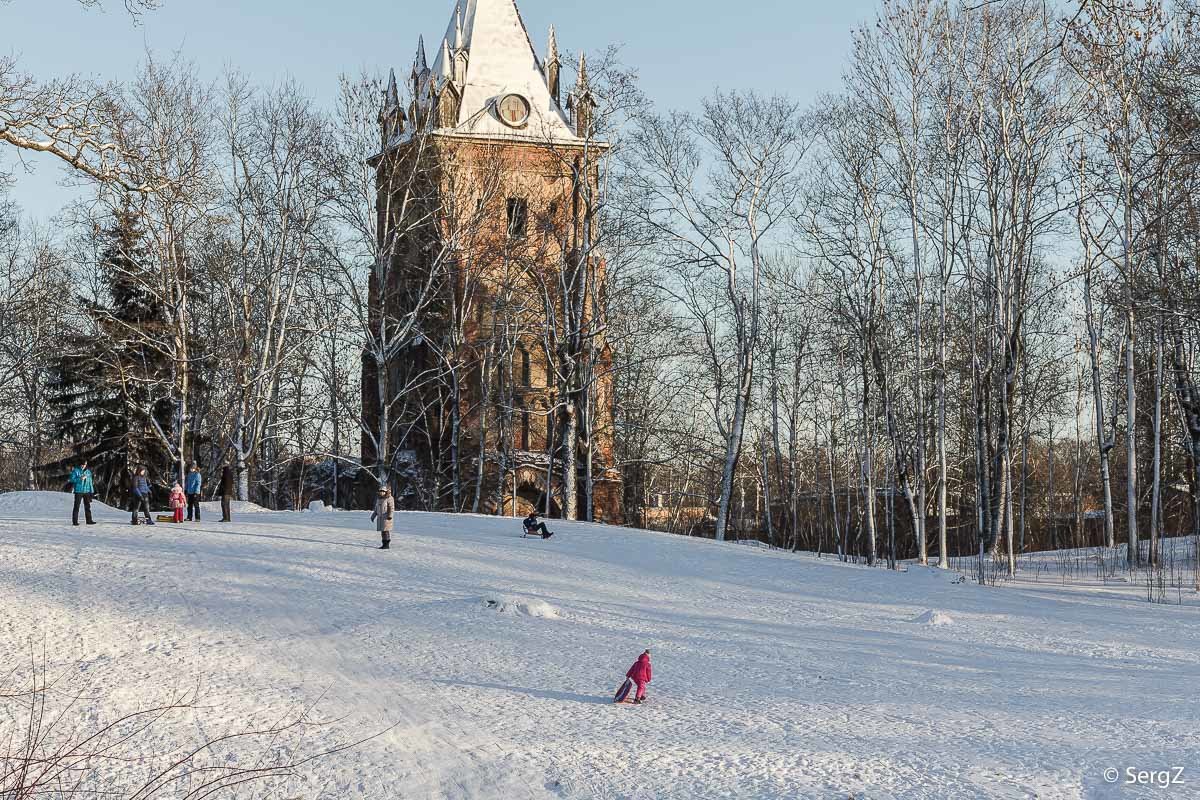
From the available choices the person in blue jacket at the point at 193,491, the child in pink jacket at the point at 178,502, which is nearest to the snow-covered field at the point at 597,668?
the child in pink jacket at the point at 178,502

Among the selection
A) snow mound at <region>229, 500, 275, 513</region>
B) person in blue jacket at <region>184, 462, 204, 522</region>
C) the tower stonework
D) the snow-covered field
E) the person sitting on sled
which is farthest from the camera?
the tower stonework

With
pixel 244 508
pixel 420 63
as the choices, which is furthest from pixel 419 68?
pixel 244 508

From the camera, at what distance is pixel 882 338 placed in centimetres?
3797

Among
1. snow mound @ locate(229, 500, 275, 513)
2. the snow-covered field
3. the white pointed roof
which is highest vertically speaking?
the white pointed roof

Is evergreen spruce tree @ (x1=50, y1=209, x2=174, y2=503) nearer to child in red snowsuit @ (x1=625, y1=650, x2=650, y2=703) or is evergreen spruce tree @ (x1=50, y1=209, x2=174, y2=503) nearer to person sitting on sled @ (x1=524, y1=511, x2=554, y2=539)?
person sitting on sled @ (x1=524, y1=511, x2=554, y2=539)

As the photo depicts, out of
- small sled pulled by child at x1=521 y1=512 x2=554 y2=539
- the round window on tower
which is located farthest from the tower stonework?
small sled pulled by child at x1=521 y1=512 x2=554 y2=539

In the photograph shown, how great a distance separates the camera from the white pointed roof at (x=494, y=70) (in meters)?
47.5

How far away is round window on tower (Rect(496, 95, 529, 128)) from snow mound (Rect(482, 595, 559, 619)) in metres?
35.3

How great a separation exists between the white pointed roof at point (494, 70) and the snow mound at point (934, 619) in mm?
33247

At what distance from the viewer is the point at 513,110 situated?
48125 mm

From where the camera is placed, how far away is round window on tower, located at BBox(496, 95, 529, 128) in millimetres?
47844

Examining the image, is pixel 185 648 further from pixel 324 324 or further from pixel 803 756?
pixel 324 324

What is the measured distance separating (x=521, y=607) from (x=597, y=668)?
351 centimetres

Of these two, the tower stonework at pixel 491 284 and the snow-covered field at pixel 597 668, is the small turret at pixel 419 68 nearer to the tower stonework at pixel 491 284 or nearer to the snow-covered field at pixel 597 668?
the tower stonework at pixel 491 284
